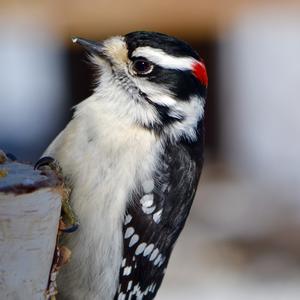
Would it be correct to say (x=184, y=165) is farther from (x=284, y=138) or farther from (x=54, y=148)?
(x=284, y=138)

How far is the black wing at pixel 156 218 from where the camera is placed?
3680 millimetres

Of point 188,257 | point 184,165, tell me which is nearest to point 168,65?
point 184,165

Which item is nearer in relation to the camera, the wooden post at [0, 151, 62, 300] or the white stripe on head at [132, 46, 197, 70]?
the wooden post at [0, 151, 62, 300]

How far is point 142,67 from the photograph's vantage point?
3750 mm

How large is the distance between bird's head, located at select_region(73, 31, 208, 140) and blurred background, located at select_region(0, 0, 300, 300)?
4495 mm

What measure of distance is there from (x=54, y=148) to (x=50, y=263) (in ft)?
3.42

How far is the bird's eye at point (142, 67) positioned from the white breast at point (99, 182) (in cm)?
17

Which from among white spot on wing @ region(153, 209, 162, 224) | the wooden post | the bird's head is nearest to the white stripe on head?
the bird's head

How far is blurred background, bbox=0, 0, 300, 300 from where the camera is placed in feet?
30.8

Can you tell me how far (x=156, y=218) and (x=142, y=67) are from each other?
0.55m

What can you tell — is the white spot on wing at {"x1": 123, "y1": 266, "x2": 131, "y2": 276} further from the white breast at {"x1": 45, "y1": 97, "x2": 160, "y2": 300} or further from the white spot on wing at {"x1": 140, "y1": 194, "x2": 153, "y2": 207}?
the white spot on wing at {"x1": 140, "y1": 194, "x2": 153, "y2": 207}


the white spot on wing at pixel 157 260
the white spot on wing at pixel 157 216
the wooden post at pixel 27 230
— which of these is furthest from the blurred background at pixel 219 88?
the wooden post at pixel 27 230

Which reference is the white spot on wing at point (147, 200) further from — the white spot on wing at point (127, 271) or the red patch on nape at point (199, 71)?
the red patch on nape at point (199, 71)

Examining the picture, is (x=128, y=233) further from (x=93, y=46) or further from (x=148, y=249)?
(x=93, y=46)
